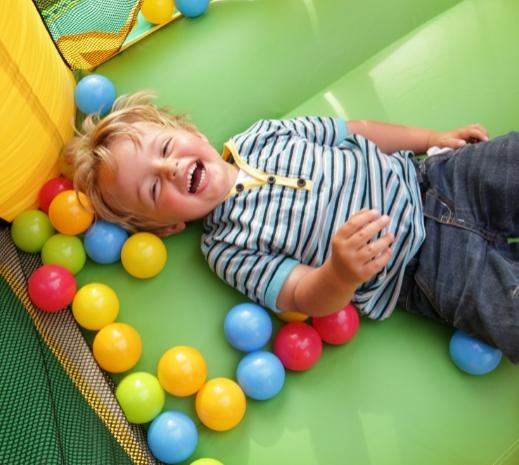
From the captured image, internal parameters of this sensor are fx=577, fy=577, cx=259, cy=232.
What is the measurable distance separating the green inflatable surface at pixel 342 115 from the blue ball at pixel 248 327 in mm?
50

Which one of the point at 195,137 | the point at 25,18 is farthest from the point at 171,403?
the point at 25,18

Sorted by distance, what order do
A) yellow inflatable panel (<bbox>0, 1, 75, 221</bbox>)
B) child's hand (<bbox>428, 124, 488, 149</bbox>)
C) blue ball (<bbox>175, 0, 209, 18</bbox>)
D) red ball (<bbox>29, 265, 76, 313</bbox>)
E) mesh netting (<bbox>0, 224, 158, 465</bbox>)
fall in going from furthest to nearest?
blue ball (<bbox>175, 0, 209, 18</bbox>), child's hand (<bbox>428, 124, 488, 149</bbox>), red ball (<bbox>29, 265, 76, 313</bbox>), yellow inflatable panel (<bbox>0, 1, 75, 221</bbox>), mesh netting (<bbox>0, 224, 158, 465</bbox>)

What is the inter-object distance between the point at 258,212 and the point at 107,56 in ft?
1.78

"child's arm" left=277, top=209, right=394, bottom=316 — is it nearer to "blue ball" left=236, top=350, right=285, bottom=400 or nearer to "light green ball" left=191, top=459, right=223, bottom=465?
"blue ball" left=236, top=350, right=285, bottom=400

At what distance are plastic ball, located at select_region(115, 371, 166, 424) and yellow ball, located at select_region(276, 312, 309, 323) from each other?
0.87ft

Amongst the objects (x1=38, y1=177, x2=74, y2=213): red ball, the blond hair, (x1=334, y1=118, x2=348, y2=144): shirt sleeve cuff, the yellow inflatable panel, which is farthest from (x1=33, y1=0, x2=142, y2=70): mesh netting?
(x1=334, y1=118, x2=348, y2=144): shirt sleeve cuff

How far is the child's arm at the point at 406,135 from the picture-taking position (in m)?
1.20

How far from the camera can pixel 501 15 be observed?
4.34ft

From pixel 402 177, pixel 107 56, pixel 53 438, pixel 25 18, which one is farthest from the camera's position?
pixel 107 56

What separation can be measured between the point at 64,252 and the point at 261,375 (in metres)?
0.46

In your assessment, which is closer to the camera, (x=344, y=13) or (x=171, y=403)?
(x=171, y=403)

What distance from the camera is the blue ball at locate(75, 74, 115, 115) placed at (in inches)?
47.3

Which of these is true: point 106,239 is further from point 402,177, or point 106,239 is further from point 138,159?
point 402,177

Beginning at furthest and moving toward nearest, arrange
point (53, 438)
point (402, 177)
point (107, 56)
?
point (107, 56)
point (402, 177)
point (53, 438)
